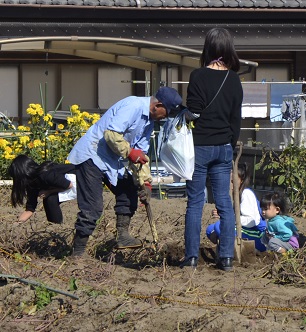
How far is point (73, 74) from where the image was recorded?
18.1m

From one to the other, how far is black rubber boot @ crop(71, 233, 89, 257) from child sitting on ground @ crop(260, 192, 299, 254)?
1.58 metres

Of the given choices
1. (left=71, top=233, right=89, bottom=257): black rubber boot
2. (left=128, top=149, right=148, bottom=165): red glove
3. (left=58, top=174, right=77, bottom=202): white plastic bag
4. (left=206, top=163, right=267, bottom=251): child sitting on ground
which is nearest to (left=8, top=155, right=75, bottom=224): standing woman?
(left=58, top=174, right=77, bottom=202): white plastic bag

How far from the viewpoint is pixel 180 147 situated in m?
6.55

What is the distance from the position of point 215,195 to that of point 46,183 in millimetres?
2014

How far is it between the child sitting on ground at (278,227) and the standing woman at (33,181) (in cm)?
180

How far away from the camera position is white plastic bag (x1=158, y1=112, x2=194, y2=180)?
6555mm

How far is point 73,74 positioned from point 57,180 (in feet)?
Answer: 32.8

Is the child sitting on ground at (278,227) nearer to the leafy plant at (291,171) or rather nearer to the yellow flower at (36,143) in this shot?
the leafy plant at (291,171)

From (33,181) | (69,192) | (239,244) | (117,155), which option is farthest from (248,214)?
(33,181)

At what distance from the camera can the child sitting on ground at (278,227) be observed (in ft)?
25.0

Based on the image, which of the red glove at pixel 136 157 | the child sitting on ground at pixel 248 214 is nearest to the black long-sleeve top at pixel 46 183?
the child sitting on ground at pixel 248 214

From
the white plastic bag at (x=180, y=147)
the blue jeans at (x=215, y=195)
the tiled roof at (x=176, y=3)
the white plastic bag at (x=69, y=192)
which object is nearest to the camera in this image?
the white plastic bag at (x=180, y=147)

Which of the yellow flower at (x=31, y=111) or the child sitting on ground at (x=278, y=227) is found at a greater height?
the yellow flower at (x=31, y=111)

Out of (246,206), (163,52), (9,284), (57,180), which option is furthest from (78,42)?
(9,284)
